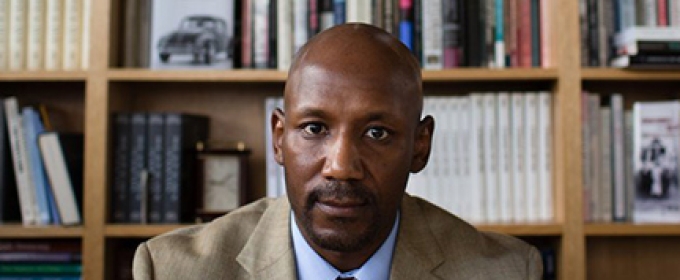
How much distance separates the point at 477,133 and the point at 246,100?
24.0 inches

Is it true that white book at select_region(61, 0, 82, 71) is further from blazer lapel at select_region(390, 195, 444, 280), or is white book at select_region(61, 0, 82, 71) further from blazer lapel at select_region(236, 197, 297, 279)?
blazer lapel at select_region(390, 195, 444, 280)

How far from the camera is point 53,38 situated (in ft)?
5.16

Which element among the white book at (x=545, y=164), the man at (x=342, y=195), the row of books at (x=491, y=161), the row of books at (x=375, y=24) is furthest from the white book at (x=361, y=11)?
the man at (x=342, y=195)

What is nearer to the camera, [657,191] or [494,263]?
[494,263]

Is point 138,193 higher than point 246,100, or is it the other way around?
point 246,100

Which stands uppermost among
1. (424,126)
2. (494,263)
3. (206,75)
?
(206,75)

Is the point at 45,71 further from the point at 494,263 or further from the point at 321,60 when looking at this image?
the point at 494,263

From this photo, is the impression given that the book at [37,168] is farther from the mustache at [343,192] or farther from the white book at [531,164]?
the white book at [531,164]

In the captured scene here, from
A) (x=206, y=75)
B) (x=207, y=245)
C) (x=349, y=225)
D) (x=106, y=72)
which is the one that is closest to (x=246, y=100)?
(x=206, y=75)

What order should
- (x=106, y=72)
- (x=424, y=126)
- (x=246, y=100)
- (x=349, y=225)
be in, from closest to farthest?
(x=349, y=225)
(x=424, y=126)
(x=106, y=72)
(x=246, y=100)

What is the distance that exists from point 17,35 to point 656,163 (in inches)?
60.7

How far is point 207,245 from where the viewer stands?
0.95 m

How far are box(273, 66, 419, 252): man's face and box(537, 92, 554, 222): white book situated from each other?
829 millimetres

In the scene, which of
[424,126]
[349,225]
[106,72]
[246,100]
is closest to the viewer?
[349,225]
